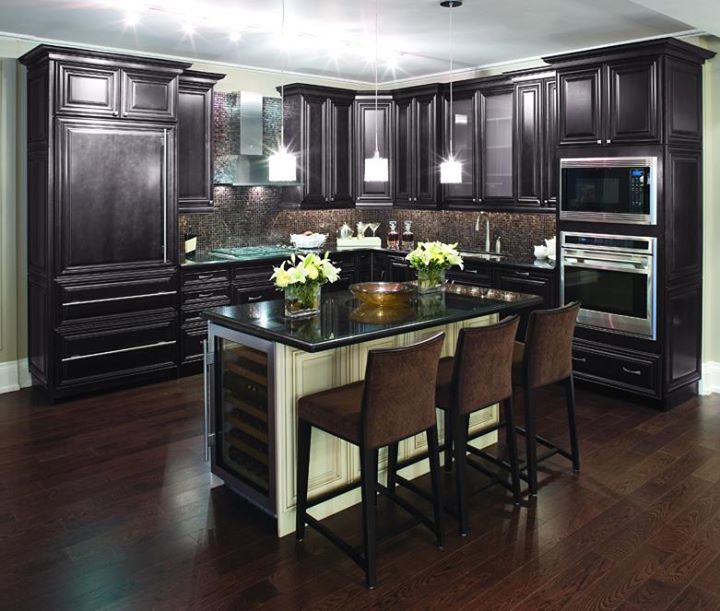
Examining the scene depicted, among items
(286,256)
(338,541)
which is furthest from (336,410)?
(286,256)

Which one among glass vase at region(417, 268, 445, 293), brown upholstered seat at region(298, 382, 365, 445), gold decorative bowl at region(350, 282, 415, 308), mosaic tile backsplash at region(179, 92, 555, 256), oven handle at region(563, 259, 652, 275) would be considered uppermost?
mosaic tile backsplash at region(179, 92, 555, 256)

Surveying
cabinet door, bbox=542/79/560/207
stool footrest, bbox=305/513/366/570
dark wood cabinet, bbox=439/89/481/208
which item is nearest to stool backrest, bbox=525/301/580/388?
stool footrest, bbox=305/513/366/570

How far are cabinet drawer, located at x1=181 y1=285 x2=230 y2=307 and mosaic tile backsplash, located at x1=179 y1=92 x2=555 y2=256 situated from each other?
0.78 metres

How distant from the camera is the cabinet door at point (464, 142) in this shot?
6844 mm

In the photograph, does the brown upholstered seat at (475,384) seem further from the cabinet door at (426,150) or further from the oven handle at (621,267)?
the cabinet door at (426,150)

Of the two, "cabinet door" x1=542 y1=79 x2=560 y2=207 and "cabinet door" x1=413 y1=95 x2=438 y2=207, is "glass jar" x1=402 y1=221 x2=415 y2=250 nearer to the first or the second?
"cabinet door" x1=413 y1=95 x2=438 y2=207

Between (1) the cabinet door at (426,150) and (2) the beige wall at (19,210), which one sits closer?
(2) the beige wall at (19,210)

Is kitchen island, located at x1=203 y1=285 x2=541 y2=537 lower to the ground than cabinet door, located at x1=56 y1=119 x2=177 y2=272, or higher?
lower

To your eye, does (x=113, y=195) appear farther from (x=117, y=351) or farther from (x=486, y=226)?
(x=486, y=226)

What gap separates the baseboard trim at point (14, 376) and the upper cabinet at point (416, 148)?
3.92 meters

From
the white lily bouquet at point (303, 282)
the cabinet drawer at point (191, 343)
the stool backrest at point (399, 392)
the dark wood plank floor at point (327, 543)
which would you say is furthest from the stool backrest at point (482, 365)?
the cabinet drawer at point (191, 343)

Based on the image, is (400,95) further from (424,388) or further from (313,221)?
(424,388)

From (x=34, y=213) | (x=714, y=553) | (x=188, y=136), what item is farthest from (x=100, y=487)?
(x=188, y=136)

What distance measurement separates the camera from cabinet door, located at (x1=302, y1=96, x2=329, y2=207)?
23.8 ft
